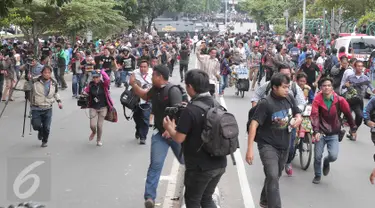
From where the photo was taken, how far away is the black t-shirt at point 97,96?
10.8 metres

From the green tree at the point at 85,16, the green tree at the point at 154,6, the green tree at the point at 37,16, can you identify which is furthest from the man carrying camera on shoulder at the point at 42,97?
the green tree at the point at 154,6

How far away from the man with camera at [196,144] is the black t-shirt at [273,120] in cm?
123

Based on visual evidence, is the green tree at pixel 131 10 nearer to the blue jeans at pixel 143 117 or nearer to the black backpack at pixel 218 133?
the blue jeans at pixel 143 117

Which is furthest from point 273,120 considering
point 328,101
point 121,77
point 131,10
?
point 131,10

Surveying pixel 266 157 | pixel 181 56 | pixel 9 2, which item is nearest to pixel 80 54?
pixel 181 56

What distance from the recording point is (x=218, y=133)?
511cm

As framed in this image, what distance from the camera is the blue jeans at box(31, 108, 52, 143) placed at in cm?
1065

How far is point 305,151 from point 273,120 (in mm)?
3311

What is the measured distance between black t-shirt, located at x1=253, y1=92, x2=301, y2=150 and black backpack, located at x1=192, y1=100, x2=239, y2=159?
4.21 feet

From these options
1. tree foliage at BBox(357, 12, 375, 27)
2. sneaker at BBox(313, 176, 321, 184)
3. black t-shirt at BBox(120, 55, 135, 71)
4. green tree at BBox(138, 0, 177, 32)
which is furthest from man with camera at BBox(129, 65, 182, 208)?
green tree at BBox(138, 0, 177, 32)

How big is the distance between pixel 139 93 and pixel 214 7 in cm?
12578

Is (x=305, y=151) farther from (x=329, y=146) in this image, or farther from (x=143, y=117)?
(x=143, y=117)

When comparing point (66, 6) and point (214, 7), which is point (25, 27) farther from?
point (214, 7)

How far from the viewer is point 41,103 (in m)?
10.6
